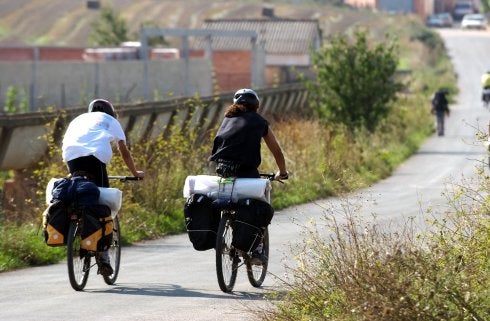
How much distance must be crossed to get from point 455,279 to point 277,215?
41.8ft

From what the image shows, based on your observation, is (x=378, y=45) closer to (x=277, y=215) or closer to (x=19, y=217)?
(x=277, y=215)

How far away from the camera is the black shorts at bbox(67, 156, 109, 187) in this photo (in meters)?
12.1

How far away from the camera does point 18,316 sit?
34.8ft

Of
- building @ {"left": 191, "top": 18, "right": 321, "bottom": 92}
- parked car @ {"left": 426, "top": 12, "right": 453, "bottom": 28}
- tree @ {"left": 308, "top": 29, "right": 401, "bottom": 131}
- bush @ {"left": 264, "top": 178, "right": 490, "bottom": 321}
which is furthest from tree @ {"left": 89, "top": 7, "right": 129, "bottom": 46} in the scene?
bush @ {"left": 264, "top": 178, "right": 490, "bottom": 321}

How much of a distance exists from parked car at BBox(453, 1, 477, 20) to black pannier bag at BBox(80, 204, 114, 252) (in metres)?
144

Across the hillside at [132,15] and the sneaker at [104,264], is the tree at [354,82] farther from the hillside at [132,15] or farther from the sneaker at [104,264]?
the hillside at [132,15]

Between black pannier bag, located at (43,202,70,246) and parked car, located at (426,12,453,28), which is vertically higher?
black pannier bag, located at (43,202,70,246)

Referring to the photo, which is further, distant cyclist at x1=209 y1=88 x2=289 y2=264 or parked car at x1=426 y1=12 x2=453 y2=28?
parked car at x1=426 y1=12 x2=453 y2=28

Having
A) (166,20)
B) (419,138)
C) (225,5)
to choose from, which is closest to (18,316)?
(419,138)

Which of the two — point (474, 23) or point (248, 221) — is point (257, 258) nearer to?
point (248, 221)

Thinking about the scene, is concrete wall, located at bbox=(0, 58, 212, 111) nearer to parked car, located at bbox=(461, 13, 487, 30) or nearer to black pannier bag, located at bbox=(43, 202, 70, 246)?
black pannier bag, located at bbox=(43, 202, 70, 246)

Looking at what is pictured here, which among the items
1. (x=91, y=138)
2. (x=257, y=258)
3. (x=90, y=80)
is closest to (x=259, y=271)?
(x=257, y=258)

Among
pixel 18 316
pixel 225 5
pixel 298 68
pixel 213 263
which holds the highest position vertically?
pixel 18 316

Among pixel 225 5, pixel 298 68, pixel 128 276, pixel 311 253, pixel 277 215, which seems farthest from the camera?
pixel 225 5
